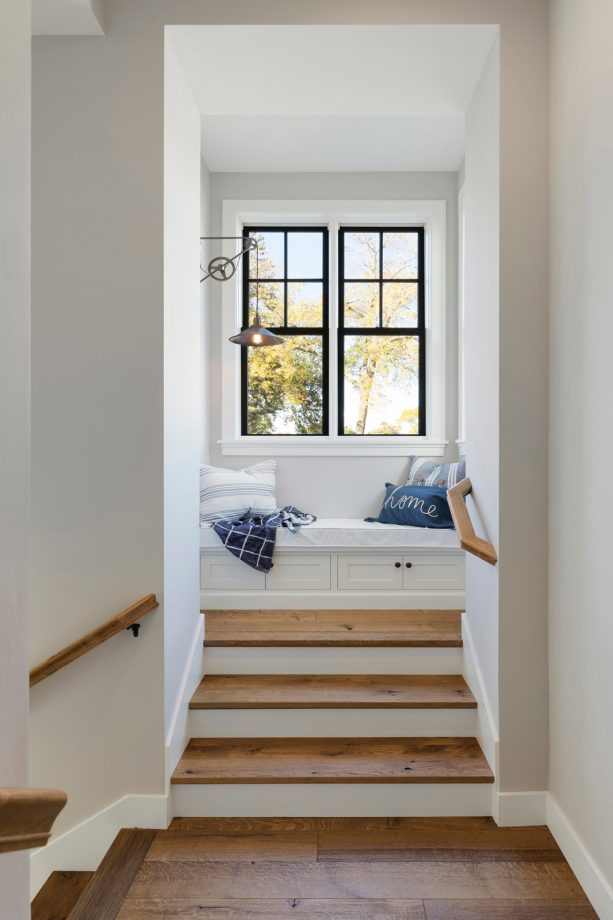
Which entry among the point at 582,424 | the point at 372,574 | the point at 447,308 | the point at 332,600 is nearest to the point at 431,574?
the point at 372,574

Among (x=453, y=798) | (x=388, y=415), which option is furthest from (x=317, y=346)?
(x=453, y=798)

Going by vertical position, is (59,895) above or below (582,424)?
below

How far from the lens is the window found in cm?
439

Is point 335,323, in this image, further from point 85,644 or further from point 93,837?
point 93,837

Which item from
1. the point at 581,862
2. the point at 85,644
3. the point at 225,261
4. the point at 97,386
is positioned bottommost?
the point at 581,862

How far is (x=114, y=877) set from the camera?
6.51ft

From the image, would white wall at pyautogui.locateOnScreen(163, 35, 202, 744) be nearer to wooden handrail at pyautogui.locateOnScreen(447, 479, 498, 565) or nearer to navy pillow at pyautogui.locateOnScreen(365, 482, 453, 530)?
wooden handrail at pyautogui.locateOnScreen(447, 479, 498, 565)

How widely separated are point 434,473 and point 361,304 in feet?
4.31

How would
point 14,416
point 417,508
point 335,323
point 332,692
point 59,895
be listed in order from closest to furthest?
point 14,416 < point 59,895 < point 332,692 < point 417,508 < point 335,323

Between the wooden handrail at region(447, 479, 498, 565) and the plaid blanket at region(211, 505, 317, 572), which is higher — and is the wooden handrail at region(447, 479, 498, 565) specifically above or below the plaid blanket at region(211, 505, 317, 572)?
above

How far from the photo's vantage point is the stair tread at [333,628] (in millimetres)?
2816

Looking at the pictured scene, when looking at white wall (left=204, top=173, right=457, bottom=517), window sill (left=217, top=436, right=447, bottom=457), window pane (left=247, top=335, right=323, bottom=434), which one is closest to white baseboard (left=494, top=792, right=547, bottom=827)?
white wall (left=204, top=173, right=457, bottom=517)

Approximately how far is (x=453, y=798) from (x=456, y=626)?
851 millimetres

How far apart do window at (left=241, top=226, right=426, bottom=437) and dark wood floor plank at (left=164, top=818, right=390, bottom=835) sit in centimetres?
258
